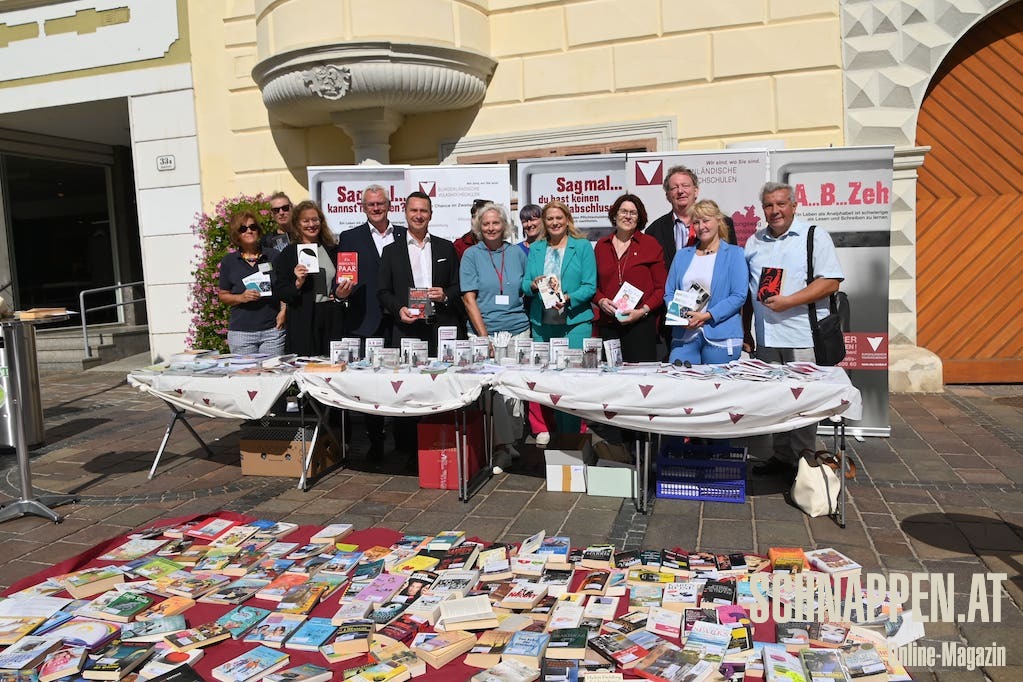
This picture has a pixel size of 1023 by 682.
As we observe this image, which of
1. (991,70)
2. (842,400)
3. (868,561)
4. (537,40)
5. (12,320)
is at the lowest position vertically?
(868,561)

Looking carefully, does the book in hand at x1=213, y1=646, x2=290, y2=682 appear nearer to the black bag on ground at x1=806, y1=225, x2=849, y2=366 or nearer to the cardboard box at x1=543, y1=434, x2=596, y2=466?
the cardboard box at x1=543, y1=434, x2=596, y2=466

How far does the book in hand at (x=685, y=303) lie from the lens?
444 cm

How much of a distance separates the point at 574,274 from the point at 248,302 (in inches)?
93.2

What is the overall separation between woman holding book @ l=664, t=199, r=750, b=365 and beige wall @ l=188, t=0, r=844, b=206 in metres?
3.43

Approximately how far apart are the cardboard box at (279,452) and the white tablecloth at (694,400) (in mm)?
1635

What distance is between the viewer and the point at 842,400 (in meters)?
3.87

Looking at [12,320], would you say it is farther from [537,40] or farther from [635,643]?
[537,40]

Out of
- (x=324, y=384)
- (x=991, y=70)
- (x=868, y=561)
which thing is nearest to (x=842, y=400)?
(x=868, y=561)

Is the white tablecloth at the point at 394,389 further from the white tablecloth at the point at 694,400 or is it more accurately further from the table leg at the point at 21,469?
the table leg at the point at 21,469

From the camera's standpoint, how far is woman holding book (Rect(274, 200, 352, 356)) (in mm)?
5453

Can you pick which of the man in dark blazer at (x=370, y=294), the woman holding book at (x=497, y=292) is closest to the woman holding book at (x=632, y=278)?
the woman holding book at (x=497, y=292)

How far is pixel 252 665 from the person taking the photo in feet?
9.02

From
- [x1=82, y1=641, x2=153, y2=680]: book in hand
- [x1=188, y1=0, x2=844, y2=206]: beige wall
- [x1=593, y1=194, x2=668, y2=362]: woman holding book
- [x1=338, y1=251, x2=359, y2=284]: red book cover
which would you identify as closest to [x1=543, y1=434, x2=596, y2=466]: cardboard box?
[x1=593, y1=194, x2=668, y2=362]: woman holding book

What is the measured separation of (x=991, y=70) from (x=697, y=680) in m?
7.20
